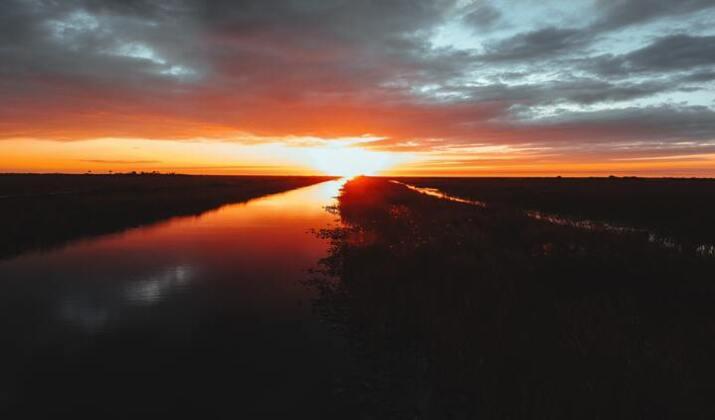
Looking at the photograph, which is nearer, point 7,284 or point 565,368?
point 565,368

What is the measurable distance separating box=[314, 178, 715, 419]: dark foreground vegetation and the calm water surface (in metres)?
1.39

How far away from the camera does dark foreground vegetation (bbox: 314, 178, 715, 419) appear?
6273 mm

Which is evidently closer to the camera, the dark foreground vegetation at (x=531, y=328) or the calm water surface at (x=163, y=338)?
the dark foreground vegetation at (x=531, y=328)

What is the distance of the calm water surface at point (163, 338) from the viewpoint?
7336 mm

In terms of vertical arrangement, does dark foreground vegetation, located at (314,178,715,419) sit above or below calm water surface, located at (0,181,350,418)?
above

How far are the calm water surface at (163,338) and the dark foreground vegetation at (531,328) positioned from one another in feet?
4.55

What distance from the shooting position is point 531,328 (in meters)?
8.80

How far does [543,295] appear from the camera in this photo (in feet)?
36.1

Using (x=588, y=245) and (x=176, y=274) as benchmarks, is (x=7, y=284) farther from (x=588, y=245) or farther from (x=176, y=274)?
(x=588, y=245)

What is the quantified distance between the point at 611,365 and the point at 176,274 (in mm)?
15272

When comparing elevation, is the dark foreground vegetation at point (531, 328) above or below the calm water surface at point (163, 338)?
above

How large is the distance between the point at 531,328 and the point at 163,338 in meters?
8.78

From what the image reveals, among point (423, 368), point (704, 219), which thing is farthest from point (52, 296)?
point (704, 219)

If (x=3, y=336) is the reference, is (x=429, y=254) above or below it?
above
